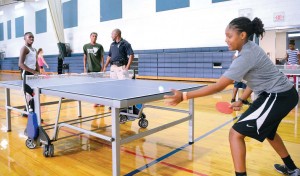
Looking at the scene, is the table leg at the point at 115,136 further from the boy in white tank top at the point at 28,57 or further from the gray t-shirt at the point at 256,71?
the boy in white tank top at the point at 28,57

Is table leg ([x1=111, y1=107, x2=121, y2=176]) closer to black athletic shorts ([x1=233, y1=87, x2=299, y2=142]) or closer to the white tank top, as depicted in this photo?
black athletic shorts ([x1=233, y1=87, x2=299, y2=142])

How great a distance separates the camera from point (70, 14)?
1523cm

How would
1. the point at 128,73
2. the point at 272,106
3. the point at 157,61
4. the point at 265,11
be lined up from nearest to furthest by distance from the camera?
1. the point at 272,106
2. the point at 128,73
3. the point at 265,11
4. the point at 157,61

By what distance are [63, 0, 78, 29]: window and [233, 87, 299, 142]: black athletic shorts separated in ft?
48.0

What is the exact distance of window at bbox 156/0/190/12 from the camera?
10.4m

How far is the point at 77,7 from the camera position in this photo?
1465cm

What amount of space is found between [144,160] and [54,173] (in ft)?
2.82

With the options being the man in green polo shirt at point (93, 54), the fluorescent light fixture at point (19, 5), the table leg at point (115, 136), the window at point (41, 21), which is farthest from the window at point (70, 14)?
the table leg at point (115, 136)

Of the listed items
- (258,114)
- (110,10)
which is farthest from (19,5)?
(258,114)

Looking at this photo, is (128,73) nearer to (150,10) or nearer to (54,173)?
(54,173)

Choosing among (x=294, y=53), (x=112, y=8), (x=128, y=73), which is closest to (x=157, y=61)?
(x=112, y=8)

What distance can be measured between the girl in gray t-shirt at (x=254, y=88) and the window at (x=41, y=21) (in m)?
17.5

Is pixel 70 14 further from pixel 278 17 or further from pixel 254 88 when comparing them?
pixel 254 88

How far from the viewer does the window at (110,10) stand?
498 inches
